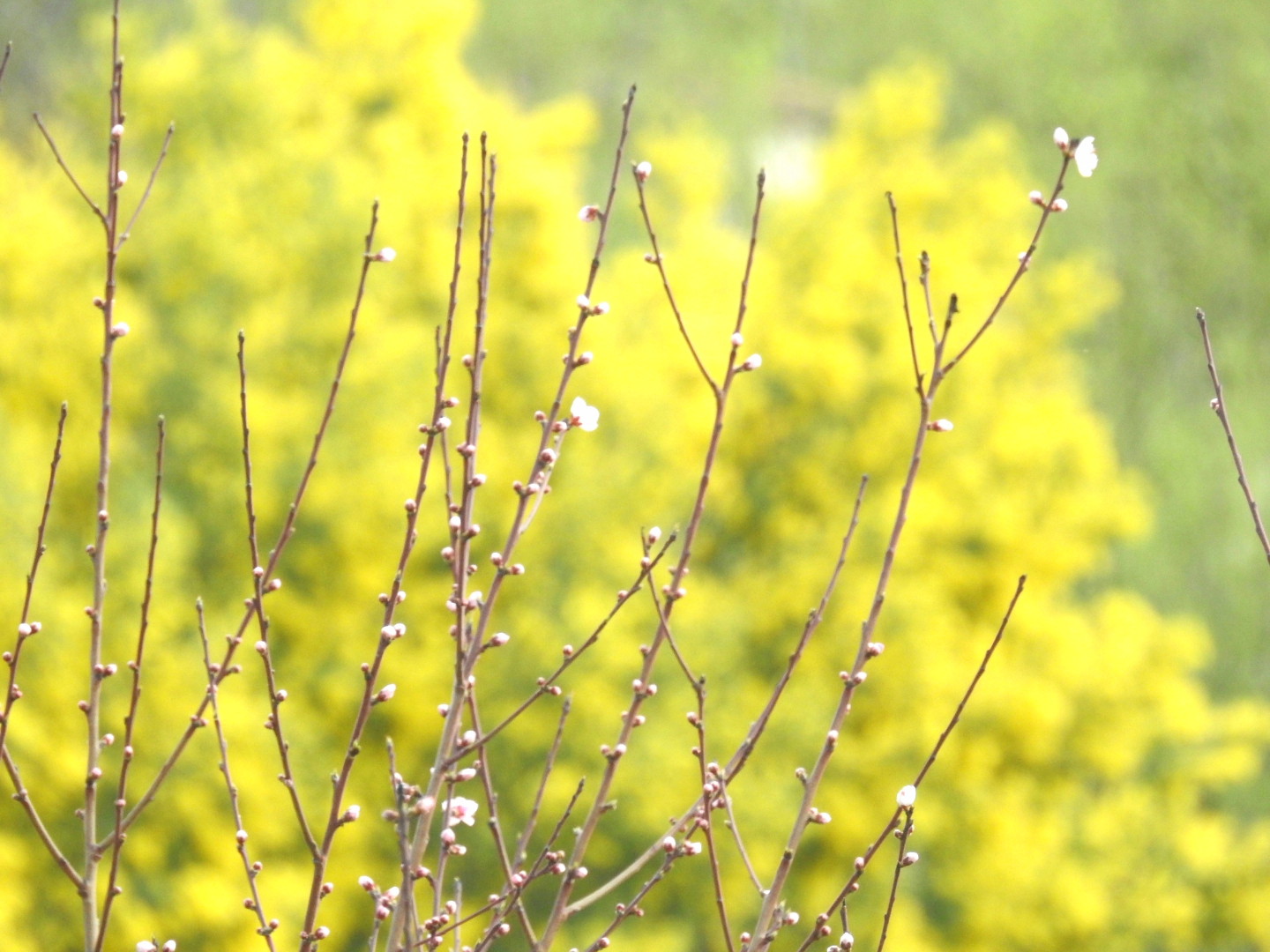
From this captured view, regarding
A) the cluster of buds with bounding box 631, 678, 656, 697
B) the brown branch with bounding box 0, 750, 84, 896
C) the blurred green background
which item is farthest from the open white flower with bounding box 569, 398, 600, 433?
the blurred green background

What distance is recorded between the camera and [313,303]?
10.4 m

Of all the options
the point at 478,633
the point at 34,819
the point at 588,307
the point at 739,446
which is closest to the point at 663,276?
the point at 588,307

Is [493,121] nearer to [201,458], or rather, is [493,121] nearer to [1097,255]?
[201,458]

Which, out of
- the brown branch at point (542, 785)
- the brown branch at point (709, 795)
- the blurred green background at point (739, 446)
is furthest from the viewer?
the blurred green background at point (739, 446)

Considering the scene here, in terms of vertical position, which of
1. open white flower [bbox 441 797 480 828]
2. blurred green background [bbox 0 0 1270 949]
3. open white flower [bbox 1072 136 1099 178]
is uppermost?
blurred green background [bbox 0 0 1270 949]

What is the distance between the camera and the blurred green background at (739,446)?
9.59 meters

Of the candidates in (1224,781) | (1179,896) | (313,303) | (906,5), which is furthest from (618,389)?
(906,5)

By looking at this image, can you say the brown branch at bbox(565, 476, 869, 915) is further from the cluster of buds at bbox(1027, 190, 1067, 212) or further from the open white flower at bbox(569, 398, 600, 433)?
the cluster of buds at bbox(1027, 190, 1067, 212)

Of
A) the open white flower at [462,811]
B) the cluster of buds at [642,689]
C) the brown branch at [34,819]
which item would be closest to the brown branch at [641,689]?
the cluster of buds at [642,689]

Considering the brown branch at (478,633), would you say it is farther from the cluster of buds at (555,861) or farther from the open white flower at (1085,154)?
the open white flower at (1085,154)

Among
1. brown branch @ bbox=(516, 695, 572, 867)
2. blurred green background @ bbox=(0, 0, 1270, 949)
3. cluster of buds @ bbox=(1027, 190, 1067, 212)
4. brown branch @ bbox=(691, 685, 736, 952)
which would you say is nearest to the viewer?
brown branch @ bbox=(516, 695, 572, 867)

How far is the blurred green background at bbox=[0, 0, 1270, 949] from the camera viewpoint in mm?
9594

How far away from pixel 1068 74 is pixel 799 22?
5440 millimetres

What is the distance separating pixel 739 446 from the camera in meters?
12.7
